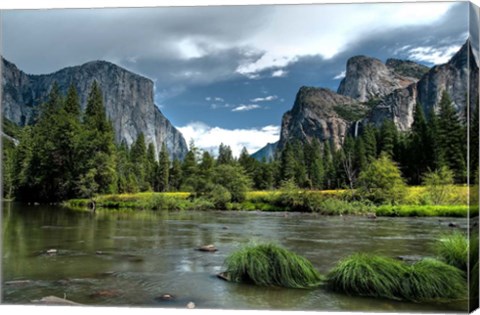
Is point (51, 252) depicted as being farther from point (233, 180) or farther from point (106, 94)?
point (233, 180)

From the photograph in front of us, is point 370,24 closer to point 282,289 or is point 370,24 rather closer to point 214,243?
point 282,289

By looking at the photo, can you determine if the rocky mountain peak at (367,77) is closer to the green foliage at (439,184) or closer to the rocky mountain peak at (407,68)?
the rocky mountain peak at (407,68)

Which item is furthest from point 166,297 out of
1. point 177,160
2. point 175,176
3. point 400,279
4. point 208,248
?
point 175,176

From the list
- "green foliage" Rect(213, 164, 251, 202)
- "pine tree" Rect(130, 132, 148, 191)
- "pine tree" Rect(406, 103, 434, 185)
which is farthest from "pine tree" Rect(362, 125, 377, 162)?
"pine tree" Rect(130, 132, 148, 191)

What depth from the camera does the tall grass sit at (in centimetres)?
407

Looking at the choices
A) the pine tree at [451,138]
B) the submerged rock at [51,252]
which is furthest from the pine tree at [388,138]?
the submerged rock at [51,252]

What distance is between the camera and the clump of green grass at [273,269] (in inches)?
185

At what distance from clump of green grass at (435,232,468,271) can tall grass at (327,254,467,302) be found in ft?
0.29

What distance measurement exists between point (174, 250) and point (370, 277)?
8.76ft

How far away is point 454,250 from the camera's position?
4.28 m

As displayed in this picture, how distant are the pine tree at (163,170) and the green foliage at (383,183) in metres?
2.61

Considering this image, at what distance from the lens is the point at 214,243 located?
614cm

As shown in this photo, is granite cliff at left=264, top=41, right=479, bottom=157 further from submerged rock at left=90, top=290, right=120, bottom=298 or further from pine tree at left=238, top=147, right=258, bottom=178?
submerged rock at left=90, top=290, right=120, bottom=298

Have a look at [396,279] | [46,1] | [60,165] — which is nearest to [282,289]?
[396,279]
